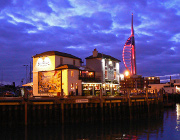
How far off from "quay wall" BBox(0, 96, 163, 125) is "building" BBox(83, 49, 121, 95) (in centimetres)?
2244

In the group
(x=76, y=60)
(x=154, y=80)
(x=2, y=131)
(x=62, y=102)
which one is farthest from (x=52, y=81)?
(x=154, y=80)

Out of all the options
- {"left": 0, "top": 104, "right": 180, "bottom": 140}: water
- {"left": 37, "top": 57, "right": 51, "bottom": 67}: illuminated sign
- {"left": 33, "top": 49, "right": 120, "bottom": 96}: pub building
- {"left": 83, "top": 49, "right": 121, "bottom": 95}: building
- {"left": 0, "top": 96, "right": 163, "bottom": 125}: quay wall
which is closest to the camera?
{"left": 0, "top": 104, "right": 180, "bottom": 140}: water

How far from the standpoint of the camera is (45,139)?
2945 cm

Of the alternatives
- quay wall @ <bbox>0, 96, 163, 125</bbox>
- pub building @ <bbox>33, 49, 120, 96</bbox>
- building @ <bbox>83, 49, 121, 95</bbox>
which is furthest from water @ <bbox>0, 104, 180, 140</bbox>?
building @ <bbox>83, 49, 121, 95</bbox>

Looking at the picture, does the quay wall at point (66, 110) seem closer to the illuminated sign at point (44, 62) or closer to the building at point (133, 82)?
the illuminated sign at point (44, 62)

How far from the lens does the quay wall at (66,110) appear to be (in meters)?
33.5

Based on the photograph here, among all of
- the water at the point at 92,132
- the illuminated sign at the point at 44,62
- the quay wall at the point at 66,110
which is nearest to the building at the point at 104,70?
the illuminated sign at the point at 44,62

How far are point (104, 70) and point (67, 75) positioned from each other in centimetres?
1477

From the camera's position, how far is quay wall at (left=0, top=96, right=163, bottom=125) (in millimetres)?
33469

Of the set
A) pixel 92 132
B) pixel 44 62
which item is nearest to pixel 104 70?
pixel 44 62

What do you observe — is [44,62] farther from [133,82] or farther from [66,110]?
[133,82]

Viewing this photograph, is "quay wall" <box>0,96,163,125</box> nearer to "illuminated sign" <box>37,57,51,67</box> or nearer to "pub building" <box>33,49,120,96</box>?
"pub building" <box>33,49,120,96</box>

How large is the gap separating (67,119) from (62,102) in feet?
8.73

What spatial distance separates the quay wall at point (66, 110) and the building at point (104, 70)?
73.6 feet
